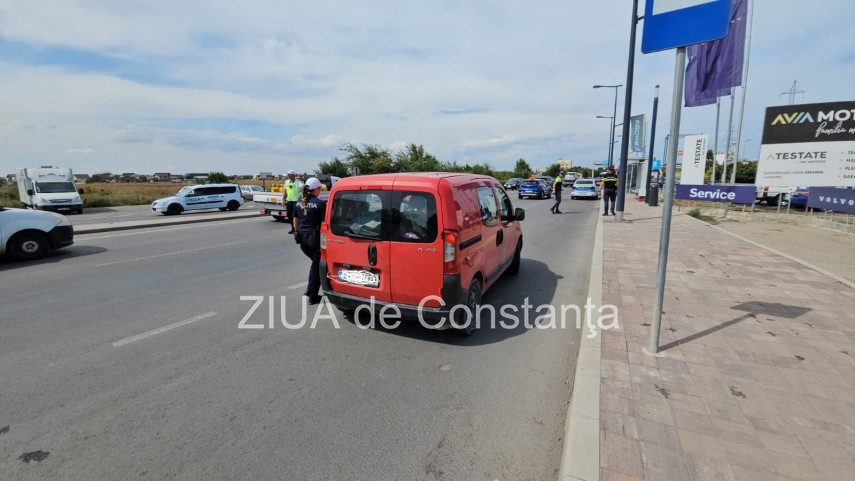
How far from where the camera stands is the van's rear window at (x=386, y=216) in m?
4.31

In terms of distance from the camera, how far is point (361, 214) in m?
4.66

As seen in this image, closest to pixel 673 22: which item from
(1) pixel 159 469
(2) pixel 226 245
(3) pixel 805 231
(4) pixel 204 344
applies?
(1) pixel 159 469

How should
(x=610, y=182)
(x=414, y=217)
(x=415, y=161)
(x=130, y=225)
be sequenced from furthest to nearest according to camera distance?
(x=415, y=161)
(x=610, y=182)
(x=130, y=225)
(x=414, y=217)

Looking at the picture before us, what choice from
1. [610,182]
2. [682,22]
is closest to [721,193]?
[610,182]

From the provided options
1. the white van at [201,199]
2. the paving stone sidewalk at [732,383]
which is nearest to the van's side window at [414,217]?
the paving stone sidewalk at [732,383]

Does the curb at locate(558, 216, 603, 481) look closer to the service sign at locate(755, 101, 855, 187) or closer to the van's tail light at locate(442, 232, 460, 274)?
the van's tail light at locate(442, 232, 460, 274)

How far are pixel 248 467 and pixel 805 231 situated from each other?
16.9 meters

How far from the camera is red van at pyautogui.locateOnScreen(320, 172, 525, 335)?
14.1 feet

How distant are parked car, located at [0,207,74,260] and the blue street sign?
11.6m

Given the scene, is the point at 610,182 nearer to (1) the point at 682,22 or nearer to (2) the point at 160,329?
(1) the point at 682,22

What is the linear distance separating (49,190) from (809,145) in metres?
37.1

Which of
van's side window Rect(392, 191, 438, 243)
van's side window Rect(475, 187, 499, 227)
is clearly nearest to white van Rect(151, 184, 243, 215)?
van's side window Rect(475, 187, 499, 227)

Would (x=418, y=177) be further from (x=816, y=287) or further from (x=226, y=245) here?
(x=226, y=245)

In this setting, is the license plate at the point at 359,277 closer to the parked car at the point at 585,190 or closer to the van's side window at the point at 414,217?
the van's side window at the point at 414,217
